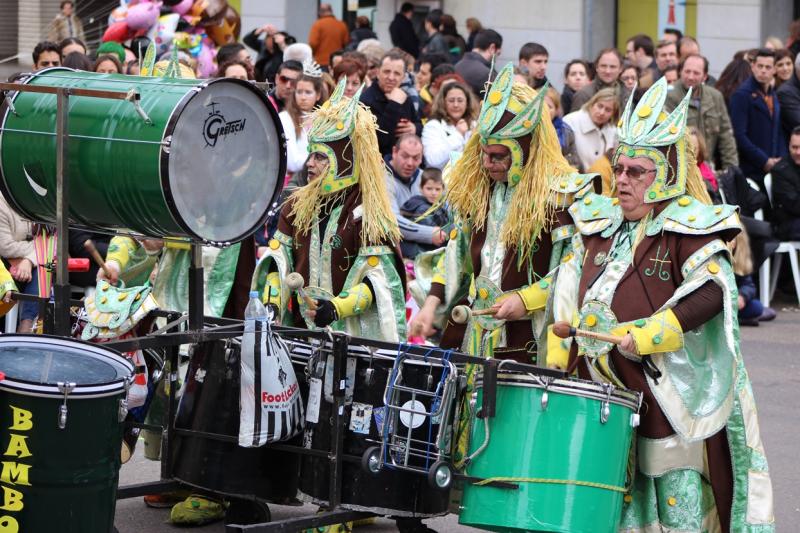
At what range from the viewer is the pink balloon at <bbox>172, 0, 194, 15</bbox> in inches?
527

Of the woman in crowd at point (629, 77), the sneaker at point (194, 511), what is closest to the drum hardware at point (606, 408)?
the sneaker at point (194, 511)

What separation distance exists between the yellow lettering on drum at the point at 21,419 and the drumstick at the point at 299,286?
1.78 metres

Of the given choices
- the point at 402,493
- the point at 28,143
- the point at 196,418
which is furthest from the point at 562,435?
the point at 28,143

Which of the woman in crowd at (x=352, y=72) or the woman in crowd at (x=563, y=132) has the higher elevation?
the woman in crowd at (x=352, y=72)

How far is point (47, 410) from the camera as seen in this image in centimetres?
443

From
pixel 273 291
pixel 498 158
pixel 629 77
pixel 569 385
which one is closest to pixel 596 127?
pixel 629 77

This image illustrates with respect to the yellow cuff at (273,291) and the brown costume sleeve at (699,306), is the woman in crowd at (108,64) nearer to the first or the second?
the yellow cuff at (273,291)

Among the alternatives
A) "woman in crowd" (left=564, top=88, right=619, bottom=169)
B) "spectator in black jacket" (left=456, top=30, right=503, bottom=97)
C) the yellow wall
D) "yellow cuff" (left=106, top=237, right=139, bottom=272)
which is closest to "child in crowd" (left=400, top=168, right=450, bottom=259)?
"woman in crowd" (left=564, top=88, right=619, bottom=169)

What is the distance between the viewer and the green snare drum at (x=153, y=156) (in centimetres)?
472

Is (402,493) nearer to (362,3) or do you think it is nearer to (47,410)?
(47,410)

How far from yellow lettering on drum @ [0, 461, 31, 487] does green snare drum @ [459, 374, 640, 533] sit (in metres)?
1.56

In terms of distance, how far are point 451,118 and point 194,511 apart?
4.83 meters

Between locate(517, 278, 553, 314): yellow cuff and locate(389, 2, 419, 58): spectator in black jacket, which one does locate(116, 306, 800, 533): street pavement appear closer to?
locate(517, 278, 553, 314): yellow cuff

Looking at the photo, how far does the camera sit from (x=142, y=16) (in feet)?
41.4
